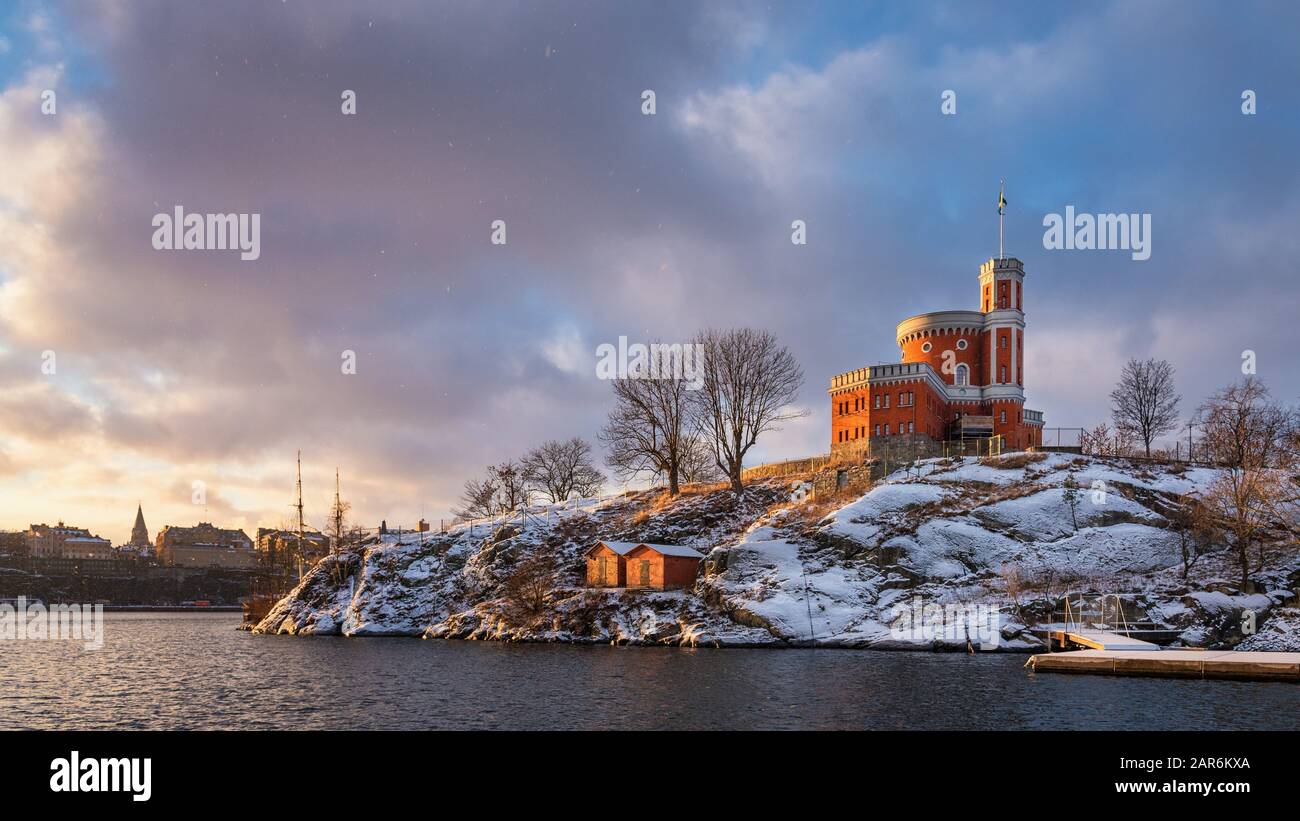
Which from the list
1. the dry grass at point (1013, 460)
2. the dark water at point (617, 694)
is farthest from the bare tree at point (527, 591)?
the dry grass at point (1013, 460)

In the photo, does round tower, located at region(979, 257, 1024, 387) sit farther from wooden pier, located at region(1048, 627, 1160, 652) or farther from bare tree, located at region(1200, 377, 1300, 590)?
wooden pier, located at region(1048, 627, 1160, 652)

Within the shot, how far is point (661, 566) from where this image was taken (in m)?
74.7

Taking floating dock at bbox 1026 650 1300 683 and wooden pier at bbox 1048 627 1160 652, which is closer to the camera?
floating dock at bbox 1026 650 1300 683

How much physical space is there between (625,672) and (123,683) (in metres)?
25.7

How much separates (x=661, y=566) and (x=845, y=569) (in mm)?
16023

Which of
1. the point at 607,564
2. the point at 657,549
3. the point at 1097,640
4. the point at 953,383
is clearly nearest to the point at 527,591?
the point at 607,564

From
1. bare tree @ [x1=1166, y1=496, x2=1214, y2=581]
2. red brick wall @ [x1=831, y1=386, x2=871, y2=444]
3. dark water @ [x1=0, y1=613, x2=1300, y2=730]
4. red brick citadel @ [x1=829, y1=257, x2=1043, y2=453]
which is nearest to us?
dark water @ [x1=0, y1=613, x2=1300, y2=730]

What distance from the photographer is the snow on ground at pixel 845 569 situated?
60031mm

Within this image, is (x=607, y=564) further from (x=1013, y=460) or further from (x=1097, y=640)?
(x=1097, y=640)

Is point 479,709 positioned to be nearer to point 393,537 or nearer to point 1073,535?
point 1073,535

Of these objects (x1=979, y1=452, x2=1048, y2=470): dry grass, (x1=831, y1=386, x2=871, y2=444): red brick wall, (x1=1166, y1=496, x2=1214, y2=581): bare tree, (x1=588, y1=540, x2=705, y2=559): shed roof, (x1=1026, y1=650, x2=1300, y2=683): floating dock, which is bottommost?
(x1=1026, y1=650, x2=1300, y2=683): floating dock

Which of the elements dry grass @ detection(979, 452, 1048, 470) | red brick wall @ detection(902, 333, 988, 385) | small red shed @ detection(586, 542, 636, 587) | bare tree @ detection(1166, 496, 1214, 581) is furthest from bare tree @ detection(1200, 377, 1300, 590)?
small red shed @ detection(586, 542, 636, 587)

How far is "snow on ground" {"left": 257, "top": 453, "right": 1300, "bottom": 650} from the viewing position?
197ft
